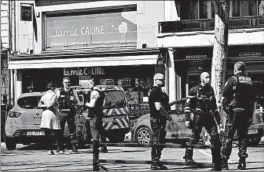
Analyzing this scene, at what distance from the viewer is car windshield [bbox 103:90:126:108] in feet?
63.3

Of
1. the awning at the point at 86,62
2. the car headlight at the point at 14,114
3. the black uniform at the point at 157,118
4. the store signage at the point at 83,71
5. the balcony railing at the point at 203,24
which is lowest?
the car headlight at the point at 14,114

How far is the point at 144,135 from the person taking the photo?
62.8 feet

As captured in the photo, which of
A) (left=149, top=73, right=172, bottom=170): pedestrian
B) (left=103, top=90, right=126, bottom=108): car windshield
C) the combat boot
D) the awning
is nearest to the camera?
the combat boot

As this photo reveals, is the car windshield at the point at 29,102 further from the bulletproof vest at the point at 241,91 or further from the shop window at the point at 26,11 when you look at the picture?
the shop window at the point at 26,11

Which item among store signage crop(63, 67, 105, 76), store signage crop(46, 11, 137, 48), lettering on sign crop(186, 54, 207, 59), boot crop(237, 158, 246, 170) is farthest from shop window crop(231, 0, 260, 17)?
boot crop(237, 158, 246, 170)

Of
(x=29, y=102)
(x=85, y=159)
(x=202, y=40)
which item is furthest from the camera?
(x=202, y=40)

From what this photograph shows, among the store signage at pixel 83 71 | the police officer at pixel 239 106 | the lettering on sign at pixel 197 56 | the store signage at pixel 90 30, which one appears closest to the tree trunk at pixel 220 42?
the police officer at pixel 239 106

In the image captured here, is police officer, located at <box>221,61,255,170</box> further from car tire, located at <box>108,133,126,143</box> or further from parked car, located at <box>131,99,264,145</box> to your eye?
car tire, located at <box>108,133,126,143</box>

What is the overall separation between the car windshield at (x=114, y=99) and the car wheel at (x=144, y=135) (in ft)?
3.37

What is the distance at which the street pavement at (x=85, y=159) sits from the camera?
41.1 ft

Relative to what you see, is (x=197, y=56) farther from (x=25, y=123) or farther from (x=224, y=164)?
(x=224, y=164)

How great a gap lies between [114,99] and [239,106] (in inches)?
318

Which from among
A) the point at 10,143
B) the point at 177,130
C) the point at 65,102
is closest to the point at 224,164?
the point at 65,102

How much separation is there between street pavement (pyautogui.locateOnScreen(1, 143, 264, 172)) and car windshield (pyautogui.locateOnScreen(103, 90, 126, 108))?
6.64 ft
